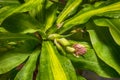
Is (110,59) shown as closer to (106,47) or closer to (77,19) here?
(106,47)

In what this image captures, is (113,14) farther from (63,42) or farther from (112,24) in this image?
(63,42)

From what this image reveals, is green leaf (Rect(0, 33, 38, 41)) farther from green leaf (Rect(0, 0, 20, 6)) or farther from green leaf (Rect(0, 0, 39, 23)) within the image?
green leaf (Rect(0, 0, 20, 6))

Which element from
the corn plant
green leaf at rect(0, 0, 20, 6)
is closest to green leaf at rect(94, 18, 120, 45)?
the corn plant

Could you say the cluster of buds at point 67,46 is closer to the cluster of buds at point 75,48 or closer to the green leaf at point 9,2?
the cluster of buds at point 75,48

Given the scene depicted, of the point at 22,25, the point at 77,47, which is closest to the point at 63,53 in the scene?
the point at 77,47

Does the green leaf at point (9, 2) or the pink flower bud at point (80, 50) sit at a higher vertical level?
the green leaf at point (9, 2)

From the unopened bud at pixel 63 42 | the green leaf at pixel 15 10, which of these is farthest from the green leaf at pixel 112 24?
the green leaf at pixel 15 10
